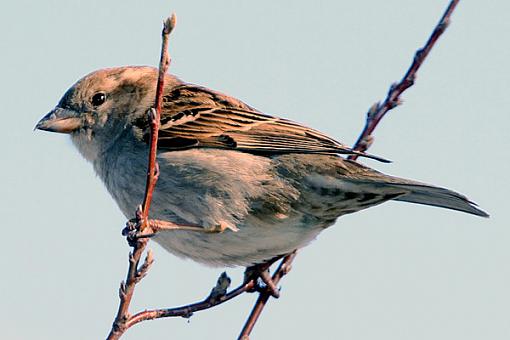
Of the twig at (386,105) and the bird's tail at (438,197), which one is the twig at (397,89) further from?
the bird's tail at (438,197)

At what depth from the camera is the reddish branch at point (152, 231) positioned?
3.82m

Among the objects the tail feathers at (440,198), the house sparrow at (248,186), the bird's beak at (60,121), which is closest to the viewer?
the tail feathers at (440,198)

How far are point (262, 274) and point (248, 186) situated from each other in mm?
732

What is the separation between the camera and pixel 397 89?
527 centimetres

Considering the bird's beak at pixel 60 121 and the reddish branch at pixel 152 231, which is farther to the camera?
the bird's beak at pixel 60 121

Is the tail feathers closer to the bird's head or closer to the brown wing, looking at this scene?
the brown wing

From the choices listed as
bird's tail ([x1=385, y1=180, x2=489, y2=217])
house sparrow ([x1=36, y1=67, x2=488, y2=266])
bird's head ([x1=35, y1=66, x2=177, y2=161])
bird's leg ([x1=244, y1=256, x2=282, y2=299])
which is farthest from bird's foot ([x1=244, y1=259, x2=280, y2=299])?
bird's head ([x1=35, y1=66, x2=177, y2=161])

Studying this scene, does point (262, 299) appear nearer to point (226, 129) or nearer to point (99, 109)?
point (226, 129)

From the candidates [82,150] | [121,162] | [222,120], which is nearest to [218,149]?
[222,120]

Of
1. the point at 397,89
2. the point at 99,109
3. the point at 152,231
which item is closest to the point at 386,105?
the point at 397,89

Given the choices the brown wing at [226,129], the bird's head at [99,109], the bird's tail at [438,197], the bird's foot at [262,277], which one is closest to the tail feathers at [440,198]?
the bird's tail at [438,197]

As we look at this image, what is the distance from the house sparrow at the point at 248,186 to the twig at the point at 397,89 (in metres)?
0.20

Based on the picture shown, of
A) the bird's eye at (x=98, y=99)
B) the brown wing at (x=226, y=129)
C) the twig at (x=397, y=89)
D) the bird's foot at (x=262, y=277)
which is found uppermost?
the twig at (x=397, y=89)

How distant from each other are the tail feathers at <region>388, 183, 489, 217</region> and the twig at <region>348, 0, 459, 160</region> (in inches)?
14.8
